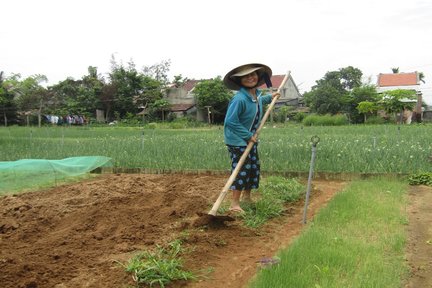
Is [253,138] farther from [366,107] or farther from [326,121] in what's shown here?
[366,107]

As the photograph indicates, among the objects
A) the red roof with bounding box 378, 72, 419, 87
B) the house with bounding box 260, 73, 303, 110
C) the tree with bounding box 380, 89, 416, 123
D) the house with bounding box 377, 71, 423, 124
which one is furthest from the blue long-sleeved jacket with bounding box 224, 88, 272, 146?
the red roof with bounding box 378, 72, 419, 87

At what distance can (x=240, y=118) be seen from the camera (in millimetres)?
4477

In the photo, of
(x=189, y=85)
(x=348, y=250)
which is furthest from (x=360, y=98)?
(x=348, y=250)

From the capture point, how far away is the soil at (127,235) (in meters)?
2.76

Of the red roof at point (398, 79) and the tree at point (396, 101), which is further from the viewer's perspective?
the red roof at point (398, 79)

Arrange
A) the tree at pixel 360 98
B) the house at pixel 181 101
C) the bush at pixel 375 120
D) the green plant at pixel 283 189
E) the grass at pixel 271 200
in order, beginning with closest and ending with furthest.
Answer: the grass at pixel 271 200, the green plant at pixel 283 189, the bush at pixel 375 120, the tree at pixel 360 98, the house at pixel 181 101

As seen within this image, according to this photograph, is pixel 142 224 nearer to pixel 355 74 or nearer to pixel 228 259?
pixel 228 259

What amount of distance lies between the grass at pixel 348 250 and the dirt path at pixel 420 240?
8 centimetres

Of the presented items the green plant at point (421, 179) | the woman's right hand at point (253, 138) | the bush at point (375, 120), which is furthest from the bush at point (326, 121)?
the woman's right hand at point (253, 138)

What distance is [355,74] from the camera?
47812 millimetres

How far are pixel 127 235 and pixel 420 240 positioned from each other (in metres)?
2.50

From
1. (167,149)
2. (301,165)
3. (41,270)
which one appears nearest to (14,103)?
(167,149)

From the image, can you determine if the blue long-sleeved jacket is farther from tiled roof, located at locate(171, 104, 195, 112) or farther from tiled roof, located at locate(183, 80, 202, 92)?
tiled roof, located at locate(183, 80, 202, 92)

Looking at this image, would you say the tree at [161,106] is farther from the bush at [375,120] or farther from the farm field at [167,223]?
the farm field at [167,223]
